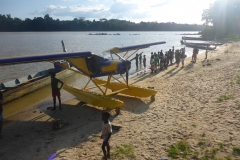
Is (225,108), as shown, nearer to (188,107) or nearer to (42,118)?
(188,107)

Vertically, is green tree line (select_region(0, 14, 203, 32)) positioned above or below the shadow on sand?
above

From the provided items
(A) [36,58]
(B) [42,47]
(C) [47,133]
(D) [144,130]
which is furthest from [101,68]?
(B) [42,47]

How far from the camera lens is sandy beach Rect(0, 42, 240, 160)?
5844 millimetres

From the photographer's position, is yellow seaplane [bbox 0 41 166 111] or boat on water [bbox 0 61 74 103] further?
boat on water [bbox 0 61 74 103]

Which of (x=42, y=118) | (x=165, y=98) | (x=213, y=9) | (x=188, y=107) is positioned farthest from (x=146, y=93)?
(x=213, y=9)

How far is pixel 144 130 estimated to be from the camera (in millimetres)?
7188

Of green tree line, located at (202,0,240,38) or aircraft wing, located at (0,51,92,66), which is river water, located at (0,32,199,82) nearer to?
aircraft wing, located at (0,51,92,66)

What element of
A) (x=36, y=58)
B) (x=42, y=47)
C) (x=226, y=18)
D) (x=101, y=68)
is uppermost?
(x=226, y=18)

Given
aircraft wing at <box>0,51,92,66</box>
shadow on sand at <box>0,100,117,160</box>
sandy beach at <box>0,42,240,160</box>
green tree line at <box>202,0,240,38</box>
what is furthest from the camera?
green tree line at <box>202,0,240,38</box>

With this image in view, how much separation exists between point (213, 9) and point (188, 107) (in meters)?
72.0

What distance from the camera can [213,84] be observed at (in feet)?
40.2

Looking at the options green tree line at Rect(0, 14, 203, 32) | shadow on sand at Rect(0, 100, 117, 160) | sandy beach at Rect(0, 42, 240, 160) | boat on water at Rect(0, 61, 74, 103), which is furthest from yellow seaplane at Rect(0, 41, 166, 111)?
green tree line at Rect(0, 14, 203, 32)

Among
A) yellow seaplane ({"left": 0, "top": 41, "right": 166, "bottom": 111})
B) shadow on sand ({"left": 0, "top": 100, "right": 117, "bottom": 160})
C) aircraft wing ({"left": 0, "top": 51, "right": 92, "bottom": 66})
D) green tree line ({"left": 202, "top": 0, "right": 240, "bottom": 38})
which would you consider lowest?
shadow on sand ({"left": 0, "top": 100, "right": 117, "bottom": 160})

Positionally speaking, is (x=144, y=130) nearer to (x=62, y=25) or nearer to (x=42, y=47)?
(x=42, y=47)
